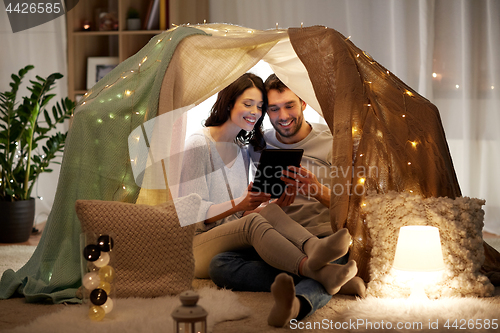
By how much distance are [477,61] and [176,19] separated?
2.02m

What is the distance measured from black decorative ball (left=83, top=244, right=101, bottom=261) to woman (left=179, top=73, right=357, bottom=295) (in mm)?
512

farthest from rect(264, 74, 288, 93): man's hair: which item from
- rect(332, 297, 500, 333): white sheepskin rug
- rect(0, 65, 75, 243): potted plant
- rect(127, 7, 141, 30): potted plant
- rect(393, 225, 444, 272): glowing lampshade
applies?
rect(127, 7, 141, 30): potted plant

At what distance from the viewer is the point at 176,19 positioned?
3.17 meters

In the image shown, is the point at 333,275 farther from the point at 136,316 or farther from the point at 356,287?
the point at 136,316

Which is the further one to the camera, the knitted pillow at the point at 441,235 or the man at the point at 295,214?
the knitted pillow at the point at 441,235

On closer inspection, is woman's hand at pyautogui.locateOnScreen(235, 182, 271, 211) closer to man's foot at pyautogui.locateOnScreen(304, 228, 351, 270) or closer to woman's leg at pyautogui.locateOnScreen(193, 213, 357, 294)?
woman's leg at pyautogui.locateOnScreen(193, 213, 357, 294)

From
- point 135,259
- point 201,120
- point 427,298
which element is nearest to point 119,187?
point 135,259

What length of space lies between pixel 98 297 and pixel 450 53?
110 inches

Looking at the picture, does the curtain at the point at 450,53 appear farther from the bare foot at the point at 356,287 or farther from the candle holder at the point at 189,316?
the candle holder at the point at 189,316

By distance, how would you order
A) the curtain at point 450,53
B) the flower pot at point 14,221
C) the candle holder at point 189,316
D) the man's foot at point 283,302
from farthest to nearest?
1. the curtain at point 450,53
2. the flower pot at point 14,221
3. the man's foot at point 283,302
4. the candle holder at point 189,316

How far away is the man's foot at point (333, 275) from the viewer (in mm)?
1402

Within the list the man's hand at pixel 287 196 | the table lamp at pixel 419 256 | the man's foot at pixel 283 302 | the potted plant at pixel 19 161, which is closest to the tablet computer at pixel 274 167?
the man's hand at pixel 287 196

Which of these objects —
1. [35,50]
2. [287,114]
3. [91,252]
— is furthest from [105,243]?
[35,50]

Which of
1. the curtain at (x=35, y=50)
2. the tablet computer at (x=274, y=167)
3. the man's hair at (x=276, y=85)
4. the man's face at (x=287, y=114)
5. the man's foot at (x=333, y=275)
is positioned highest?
the curtain at (x=35, y=50)
